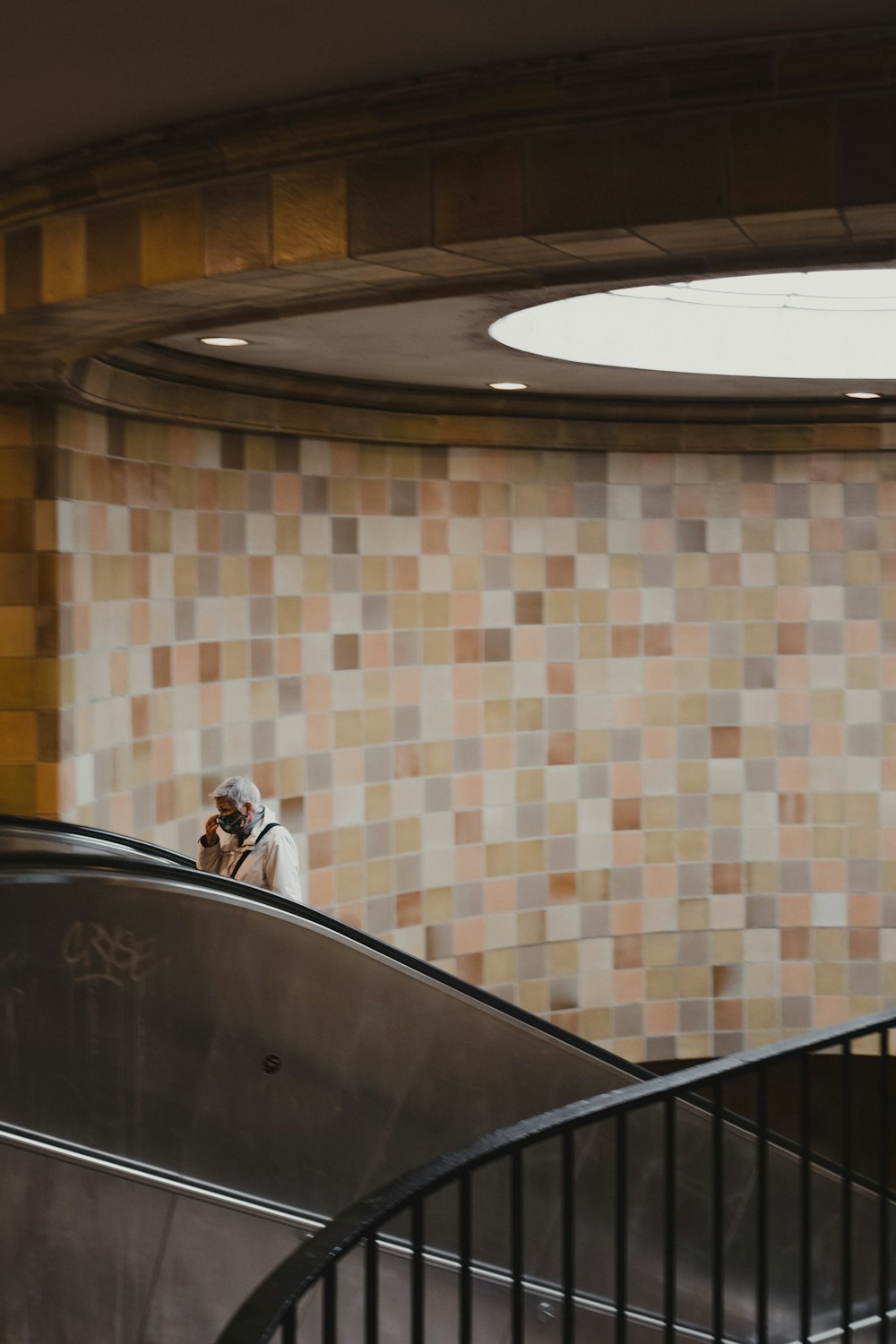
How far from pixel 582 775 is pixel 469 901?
110cm

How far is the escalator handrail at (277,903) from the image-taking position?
155 inches

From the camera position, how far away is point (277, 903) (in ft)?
15.6

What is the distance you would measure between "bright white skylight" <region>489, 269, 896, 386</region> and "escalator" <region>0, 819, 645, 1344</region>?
3187 millimetres

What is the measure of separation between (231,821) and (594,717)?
369 centimetres

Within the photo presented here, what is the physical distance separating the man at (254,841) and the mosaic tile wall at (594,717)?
1893mm

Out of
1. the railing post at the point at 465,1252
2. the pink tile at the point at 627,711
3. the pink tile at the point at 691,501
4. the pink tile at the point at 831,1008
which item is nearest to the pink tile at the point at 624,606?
the pink tile at the point at 627,711

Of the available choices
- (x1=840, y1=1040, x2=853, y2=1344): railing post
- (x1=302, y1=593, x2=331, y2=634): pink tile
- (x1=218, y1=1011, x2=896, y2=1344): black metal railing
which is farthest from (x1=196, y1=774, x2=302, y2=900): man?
(x1=840, y1=1040, x2=853, y2=1344): railing post

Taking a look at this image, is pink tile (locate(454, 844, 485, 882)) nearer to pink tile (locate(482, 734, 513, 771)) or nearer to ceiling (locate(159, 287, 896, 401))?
pink tile (locate(482, 734, 513, 771))

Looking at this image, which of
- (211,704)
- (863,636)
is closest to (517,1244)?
(211,704)

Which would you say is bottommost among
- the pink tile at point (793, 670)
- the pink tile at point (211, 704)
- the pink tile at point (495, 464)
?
the pink tile at point (211, 704)

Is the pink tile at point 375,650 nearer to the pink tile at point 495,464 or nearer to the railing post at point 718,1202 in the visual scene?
the pink tile at point 495,464

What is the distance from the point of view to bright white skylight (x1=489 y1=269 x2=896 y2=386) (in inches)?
262

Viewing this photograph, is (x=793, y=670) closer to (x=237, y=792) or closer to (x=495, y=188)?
(x=237, y=792)

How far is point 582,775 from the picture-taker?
344 inches
